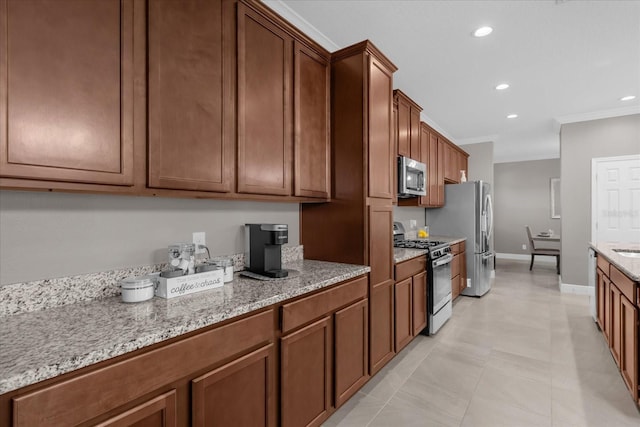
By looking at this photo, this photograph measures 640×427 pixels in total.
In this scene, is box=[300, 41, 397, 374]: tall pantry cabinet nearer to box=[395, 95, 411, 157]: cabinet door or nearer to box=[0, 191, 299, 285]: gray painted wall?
box=[0, 191, 299, 285]: gray painted wall

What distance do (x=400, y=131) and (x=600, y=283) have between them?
2.55 metres

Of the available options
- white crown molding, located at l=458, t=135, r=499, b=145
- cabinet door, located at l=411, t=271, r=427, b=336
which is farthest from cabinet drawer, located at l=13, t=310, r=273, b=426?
white crown molding, located at l=458, t=135, r=499, b=145

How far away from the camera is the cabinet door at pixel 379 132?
227cm

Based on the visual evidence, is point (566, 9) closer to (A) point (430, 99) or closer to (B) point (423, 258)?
(A) point (430, 99)

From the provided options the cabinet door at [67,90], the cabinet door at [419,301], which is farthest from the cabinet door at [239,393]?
the cabinet door at [419,301]

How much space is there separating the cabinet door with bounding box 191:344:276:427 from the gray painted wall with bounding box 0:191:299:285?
0.75m

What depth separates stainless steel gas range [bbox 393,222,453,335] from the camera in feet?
10.5

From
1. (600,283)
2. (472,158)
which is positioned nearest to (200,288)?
(600,283)

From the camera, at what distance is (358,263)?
2.23 metres

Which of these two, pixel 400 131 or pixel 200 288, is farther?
pixel 400 131

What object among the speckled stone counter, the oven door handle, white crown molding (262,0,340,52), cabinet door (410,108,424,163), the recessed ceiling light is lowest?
the oven door handle

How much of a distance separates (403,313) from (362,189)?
4.04 feet

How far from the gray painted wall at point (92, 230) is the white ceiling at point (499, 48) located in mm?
1608

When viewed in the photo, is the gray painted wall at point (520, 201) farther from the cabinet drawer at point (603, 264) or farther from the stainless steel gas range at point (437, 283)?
the stainless steel gas range at point (437, 283)
